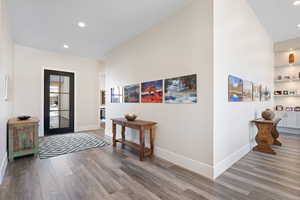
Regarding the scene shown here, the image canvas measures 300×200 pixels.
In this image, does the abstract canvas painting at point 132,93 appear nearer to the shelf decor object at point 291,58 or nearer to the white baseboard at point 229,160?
the white baseboard at point 229,160

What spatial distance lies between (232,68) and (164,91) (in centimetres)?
134

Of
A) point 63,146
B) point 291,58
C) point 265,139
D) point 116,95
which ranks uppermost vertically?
point 291,58

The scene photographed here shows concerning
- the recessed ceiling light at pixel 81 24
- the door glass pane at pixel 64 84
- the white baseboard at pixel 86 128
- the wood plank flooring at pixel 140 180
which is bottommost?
the wood plank flooring at pixel 140 180

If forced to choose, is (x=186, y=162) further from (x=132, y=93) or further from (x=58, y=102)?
(x=58, y=102)

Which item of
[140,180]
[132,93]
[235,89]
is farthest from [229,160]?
[132,93]

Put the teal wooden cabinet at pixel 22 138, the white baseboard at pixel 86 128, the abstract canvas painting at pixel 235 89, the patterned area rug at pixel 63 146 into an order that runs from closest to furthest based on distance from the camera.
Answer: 1. the abstract canvas painting at pixel 235 89
2. the teal wooden cabinet at pixel 22 138
3. the patterned area rug at pixel 63 146
4. the white baseboard at pixel 86 128

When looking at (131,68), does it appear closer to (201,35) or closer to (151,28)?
(151,28)

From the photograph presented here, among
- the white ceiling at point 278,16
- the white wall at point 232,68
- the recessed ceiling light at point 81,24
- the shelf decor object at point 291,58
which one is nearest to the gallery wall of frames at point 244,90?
the white wall at point 232,68

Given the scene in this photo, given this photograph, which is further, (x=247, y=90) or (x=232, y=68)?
(x=247, y=90)

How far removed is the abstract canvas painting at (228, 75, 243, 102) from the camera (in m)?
2.53

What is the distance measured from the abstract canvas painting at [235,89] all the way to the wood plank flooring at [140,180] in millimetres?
1236

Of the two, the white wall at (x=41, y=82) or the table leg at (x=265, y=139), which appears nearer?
the table leg at (x=265, y=139)

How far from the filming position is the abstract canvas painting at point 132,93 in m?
3.64

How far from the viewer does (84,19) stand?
2.97 meters
